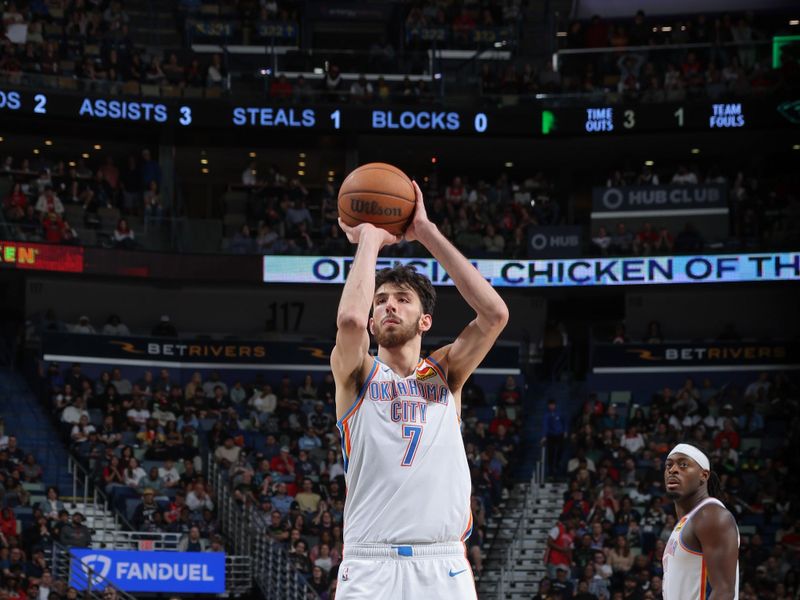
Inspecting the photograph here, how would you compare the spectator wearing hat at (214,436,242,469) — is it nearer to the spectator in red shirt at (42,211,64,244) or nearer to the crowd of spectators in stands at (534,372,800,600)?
the crowd of spectators in stands at (534,372,800,600)

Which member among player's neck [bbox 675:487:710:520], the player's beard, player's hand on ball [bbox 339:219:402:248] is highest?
player's hand on ball [bbox 339:219:402:248]

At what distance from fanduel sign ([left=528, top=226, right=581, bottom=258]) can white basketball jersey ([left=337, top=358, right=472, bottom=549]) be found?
23002 millimetres

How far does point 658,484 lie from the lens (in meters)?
23.1

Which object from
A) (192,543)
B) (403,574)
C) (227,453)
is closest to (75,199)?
(227,453)

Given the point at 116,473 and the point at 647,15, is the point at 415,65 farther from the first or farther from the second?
the point at 116,473

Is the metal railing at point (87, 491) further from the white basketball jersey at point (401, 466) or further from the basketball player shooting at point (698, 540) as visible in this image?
the white basketball jersey at point (401, 466)

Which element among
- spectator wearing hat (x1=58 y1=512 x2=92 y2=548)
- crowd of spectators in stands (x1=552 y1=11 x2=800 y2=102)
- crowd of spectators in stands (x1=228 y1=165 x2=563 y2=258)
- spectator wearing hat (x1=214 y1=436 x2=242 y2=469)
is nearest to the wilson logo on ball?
spectator wearing hat (x1=58 y1=512 x2=92 y2=548)

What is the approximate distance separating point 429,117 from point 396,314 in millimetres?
24213

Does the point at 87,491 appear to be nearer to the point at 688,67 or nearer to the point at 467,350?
the point at 688,67

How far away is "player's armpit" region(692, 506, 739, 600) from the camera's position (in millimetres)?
7305

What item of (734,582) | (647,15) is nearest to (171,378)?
(647,15)

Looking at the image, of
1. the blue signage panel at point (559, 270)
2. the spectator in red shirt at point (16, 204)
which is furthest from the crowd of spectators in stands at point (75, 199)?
the blue signage panel at point (559, 270)

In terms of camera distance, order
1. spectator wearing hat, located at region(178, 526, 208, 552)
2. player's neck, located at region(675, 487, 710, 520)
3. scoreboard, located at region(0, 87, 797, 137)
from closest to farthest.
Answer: player's neck, located at region(675, 487, 710, 520) → spectator wearing hat, located at region(178, 526, 208, 552) → scoreboard, located at region(0, 87, 797, 137)

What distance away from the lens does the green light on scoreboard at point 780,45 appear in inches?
1094
